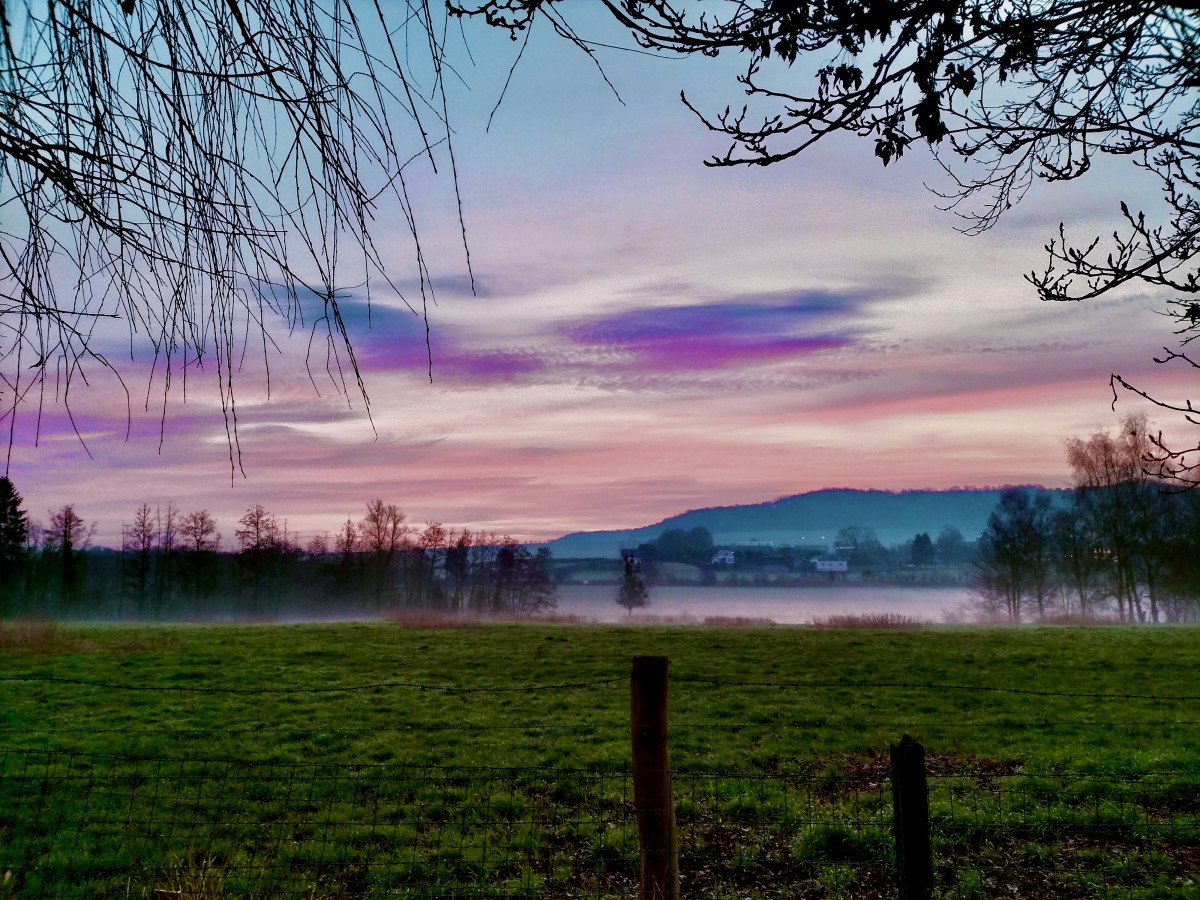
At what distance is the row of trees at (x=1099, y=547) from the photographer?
39062 millimetres

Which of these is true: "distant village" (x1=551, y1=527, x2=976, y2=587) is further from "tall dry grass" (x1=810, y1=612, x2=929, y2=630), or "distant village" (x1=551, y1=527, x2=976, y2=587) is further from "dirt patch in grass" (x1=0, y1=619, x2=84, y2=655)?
"dirt patch in grass" (x1=0, y1=619, x2=84, y2=655)

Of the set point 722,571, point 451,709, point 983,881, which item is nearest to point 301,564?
point 451,709

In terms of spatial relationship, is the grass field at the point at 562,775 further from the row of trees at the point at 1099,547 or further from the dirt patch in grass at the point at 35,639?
the row of trees at the point at 1099,547

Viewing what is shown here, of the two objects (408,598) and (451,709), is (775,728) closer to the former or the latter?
(451,709)

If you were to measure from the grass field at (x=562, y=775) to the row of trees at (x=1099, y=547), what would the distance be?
2526 cm

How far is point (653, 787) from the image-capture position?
14.4ft

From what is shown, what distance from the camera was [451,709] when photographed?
12.5 m

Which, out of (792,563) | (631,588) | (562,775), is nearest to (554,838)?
(562,775)

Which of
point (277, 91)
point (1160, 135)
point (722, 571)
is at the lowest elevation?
point (722, 571)

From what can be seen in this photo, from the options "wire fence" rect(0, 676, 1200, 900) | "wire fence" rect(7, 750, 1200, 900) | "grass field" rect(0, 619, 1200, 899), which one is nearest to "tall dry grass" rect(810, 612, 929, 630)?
"grass field" rect(0, 619, 1200, 899)

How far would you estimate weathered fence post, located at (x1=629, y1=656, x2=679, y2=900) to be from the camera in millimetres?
4375

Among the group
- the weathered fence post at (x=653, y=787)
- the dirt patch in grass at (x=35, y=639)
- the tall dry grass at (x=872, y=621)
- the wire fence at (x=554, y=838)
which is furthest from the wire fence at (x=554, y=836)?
the tall dry grass at (x=872, y=621)

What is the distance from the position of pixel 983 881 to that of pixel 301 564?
66472 mm

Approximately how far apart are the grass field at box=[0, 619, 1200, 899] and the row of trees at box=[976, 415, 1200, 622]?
25.3m
